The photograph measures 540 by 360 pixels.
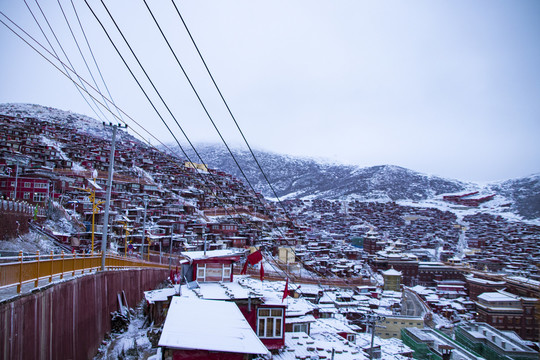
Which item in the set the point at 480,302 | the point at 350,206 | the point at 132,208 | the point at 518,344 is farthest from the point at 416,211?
the point at 132,208

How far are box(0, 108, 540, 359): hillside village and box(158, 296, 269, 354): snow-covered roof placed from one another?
0.04 meters

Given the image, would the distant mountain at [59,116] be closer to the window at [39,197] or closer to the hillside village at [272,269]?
the hillside village at [272,269]

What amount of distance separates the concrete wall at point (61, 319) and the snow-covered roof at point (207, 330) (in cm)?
242

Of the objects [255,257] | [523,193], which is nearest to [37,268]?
[255,257]

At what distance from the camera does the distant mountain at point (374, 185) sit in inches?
5785

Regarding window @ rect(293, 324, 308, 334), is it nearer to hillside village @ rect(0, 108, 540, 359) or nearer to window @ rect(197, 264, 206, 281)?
hillside village @ rect(0, 108, 540, 359)

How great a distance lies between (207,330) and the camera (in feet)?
24.7

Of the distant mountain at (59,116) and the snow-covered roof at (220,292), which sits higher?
the distant mountain at (59,116)

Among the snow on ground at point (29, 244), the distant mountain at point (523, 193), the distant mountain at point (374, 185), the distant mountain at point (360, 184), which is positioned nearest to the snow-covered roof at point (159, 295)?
the snow on ground at point (29, 244)

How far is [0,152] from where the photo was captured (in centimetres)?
4625

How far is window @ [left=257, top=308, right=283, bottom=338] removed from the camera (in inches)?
489

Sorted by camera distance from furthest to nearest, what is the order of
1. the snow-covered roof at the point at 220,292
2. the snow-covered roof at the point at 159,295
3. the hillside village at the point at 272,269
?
the snow-covered roof at the point at 159,295
the hillside village at the point at 272,269
the snow-covered roof at the point at 220,292

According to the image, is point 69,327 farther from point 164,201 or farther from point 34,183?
point 164,201

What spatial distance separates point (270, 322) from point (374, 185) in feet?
519
